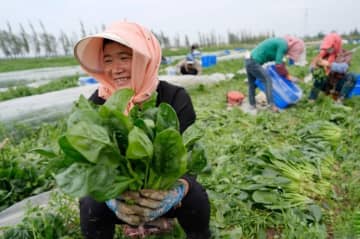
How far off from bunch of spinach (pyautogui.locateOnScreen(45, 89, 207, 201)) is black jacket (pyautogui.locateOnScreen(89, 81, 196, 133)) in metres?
0.48

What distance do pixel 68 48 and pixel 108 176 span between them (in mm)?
40378

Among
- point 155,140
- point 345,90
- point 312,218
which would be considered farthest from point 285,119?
point 155,140

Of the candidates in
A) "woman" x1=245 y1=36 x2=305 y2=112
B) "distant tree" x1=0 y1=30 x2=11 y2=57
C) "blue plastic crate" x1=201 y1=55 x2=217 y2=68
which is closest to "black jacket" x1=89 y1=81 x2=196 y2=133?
"woman" x1=245 y1=36 x2=305 y2=112

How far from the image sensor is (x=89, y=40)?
1.55m

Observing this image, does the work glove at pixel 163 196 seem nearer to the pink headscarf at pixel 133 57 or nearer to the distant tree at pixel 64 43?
the pink headscarf at pixel 133 57

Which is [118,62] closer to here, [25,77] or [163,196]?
[163,196]

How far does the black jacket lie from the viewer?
5.35 ft

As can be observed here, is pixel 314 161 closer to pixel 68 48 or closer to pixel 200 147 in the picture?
pixel 200 147

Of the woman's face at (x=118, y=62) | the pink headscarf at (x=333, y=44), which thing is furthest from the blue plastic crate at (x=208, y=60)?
the woman's face at (x=118, y=62)

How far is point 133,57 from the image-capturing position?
1.48 m

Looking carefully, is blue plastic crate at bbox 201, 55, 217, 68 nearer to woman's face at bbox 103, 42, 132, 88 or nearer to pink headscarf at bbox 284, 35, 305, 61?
pink headscarf at bbox 284, 35, 305, 61

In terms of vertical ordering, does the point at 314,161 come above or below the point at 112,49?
below

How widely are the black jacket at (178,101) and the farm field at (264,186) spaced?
294 millimetres

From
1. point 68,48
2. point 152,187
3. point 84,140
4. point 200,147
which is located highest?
point 84,140
